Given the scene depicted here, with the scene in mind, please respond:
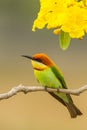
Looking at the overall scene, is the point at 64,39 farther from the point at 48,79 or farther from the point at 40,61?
the point at 48,79

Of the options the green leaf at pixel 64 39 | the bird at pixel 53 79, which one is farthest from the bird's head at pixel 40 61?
the green leaf at pixel 64 39

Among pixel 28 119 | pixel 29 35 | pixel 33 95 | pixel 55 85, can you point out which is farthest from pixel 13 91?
pixel 29 35

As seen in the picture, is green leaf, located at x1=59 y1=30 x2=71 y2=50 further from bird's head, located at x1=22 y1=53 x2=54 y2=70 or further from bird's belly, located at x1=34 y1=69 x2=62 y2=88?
bird's belly, located at x1=34 y1=69 x2=62 y2=88

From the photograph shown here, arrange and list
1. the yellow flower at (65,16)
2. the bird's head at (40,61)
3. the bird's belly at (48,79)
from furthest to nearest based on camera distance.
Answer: the bird's belly at (48,79) → the bird's head at (40,61) → the yellow flower at (65,16)

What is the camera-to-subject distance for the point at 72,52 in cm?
753

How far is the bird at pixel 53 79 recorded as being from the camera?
0.84m

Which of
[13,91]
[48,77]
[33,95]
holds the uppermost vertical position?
[13,91]

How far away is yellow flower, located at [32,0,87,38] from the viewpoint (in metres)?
0.62

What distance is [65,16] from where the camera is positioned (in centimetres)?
62

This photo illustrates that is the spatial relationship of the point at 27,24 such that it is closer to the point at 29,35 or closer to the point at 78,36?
the point at 29,35

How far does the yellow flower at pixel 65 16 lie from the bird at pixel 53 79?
17cm

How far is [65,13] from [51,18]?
0.01 m

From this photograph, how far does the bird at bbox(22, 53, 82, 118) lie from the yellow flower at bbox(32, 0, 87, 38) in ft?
0.57

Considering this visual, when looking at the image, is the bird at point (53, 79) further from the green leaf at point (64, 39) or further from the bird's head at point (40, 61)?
the green leaf at point (64, 39)
